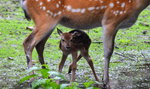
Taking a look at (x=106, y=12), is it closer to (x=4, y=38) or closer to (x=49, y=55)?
(x=49, y=55)

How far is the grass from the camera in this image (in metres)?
8.48

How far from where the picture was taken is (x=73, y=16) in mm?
8188

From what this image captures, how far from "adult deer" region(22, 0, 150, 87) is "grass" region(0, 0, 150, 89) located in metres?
0.63

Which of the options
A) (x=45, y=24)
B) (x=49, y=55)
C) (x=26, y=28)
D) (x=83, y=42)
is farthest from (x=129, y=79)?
(x=26, y=28)

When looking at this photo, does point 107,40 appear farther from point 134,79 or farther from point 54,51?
point 54,51

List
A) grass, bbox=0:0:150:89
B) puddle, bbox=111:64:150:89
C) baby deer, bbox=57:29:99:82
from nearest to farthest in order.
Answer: puddle, bbox=111:64:150:89 → baby deer, bbox=57:29:99:82 → grass, bbox=0:0:150:89

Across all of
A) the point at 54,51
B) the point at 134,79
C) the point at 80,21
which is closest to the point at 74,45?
the point at 80,21

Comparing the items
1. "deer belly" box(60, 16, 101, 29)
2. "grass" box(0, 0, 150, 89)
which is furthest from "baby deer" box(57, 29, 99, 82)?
"grass" box(0, 0, 150, 89)

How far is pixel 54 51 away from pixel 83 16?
2.26 meters

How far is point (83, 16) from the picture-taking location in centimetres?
821

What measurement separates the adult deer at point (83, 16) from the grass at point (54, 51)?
2.06 feet

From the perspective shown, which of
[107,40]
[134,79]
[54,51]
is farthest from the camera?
[54,51]

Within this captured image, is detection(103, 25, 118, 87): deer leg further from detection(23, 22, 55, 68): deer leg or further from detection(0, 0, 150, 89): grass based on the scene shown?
detection(23, 22, 55, 68): deer leg

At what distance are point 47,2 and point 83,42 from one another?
842 mm
